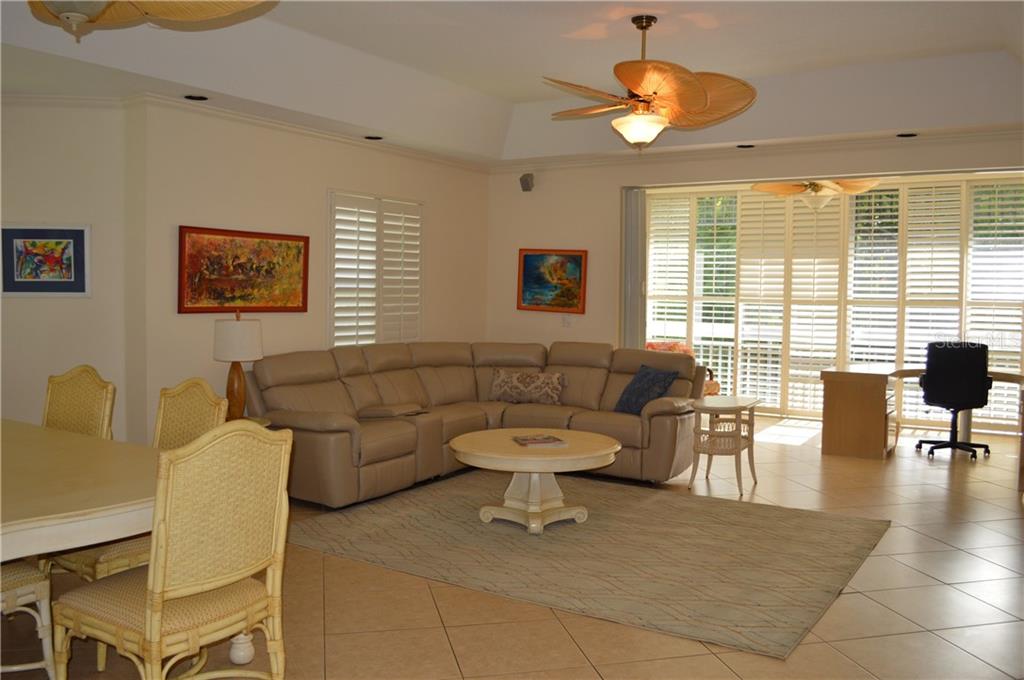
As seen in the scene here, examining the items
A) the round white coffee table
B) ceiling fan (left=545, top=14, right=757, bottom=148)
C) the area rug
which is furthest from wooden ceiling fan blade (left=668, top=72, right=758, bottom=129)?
the area rug

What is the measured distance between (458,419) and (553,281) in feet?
7.34

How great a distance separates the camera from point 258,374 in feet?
20.0

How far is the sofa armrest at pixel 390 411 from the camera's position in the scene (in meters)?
6.36

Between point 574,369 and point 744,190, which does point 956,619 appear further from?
point 744,190

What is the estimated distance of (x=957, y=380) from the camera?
24.8ft

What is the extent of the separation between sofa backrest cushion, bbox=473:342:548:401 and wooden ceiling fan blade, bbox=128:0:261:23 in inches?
200

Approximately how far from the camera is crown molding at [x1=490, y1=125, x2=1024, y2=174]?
21.4ft

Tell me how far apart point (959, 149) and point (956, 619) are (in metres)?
4.15

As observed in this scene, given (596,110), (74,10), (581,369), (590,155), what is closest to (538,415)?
(581,369)

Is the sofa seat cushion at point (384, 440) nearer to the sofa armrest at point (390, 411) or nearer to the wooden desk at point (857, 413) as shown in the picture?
the sofa armrest at point (390, 411)

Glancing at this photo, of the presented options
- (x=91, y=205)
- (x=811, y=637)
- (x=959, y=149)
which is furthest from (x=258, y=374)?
(x=959, y=149)

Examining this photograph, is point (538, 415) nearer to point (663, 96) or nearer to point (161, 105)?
point (663, 96)

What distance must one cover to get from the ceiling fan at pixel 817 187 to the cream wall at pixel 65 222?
5.34 metres

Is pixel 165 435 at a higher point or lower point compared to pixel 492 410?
higher
